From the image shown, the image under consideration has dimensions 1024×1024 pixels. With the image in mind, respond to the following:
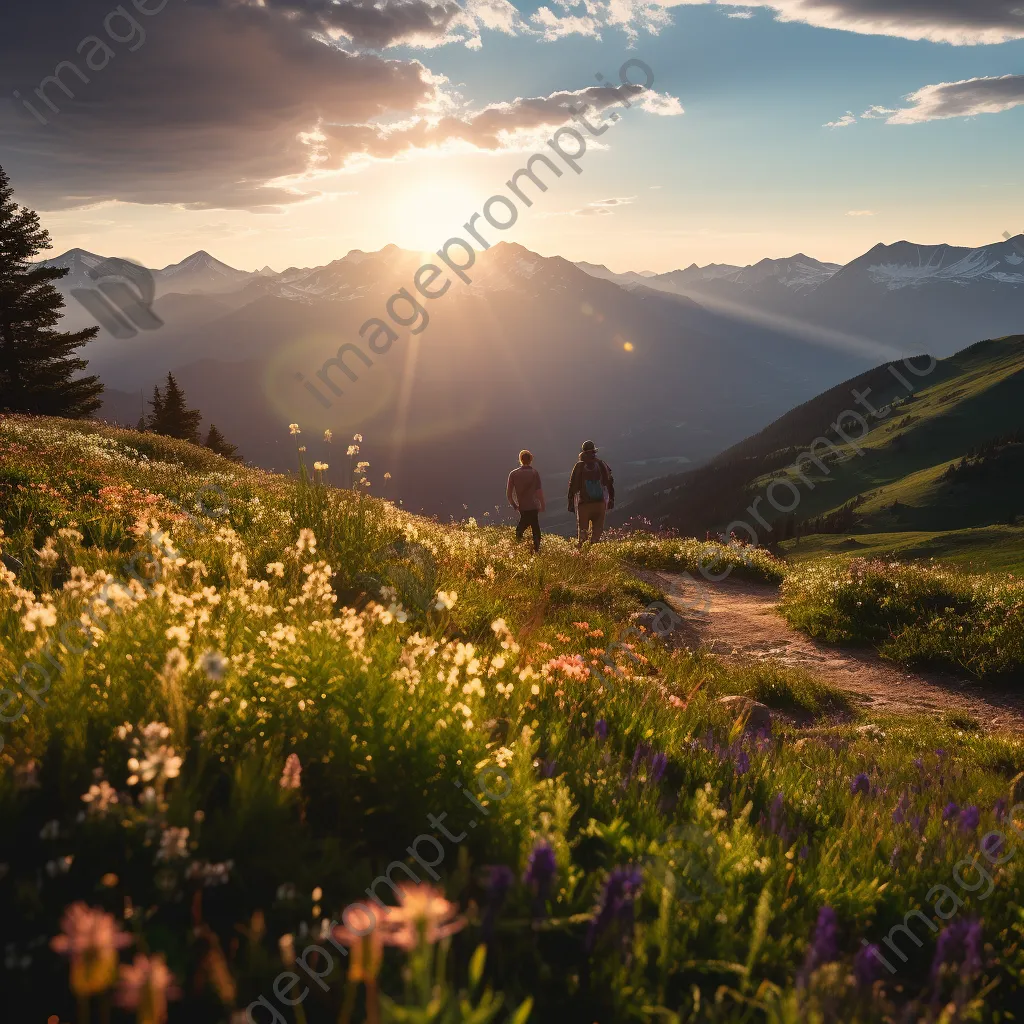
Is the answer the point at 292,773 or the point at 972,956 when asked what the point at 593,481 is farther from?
the point at 972,956

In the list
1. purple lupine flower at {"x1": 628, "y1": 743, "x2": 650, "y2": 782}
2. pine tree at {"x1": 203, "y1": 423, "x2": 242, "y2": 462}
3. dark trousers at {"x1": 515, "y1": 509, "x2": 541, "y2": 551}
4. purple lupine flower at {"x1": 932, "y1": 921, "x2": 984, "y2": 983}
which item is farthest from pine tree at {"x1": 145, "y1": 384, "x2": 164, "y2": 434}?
purple lupine flower at {"x1": 932, "y1": 921, "x2": 984, "y2": 983}

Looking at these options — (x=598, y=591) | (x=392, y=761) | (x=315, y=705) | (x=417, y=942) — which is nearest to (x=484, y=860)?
(x=392, y=761)

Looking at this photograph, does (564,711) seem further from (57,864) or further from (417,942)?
(417,942)

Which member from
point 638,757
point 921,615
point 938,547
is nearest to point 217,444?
point 921,615

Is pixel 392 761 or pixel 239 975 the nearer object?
pixel 239 975

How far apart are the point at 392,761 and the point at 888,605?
13107 millimetres

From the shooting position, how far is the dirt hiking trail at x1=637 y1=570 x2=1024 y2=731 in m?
10.1

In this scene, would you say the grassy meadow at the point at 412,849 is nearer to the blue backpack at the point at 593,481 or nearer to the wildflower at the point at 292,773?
the wildflower at the point at 292,773

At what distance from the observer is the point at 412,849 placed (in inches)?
112

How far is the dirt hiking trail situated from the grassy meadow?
17.3ft

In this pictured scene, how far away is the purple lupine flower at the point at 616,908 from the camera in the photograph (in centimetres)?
232

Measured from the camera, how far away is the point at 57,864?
87.1 inches

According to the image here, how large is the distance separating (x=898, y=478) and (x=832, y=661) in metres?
156

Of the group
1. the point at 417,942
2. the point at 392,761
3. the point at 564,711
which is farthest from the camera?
the point at 564,711
